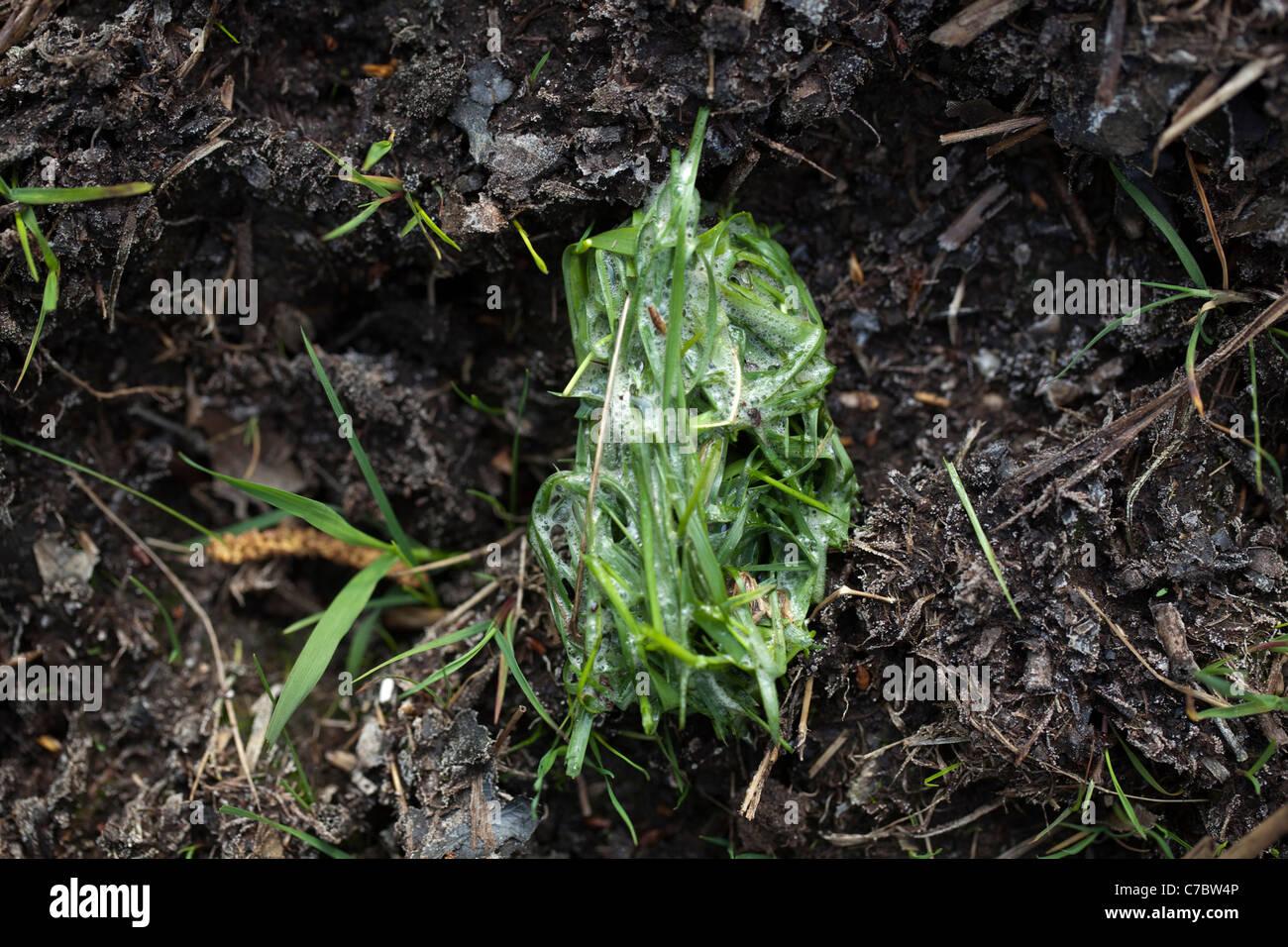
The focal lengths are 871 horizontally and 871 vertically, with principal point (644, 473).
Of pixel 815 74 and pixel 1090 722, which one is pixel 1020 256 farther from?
pixel 1090 722

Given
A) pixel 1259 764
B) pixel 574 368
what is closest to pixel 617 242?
pixel 574 368

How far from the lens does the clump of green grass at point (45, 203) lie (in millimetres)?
1981

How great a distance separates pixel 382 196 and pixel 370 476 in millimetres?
688

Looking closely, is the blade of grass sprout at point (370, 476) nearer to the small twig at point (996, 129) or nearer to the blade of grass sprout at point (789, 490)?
the blade of grass sprout at point (789, 490)

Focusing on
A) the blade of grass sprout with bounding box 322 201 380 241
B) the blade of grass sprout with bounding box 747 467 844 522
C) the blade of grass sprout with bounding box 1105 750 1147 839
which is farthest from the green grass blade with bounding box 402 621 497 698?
the blade of grass sprout with bounding box 1105 750 1147 839

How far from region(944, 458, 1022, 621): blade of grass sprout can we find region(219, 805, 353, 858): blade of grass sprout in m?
1.71

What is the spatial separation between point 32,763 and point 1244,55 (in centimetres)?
334

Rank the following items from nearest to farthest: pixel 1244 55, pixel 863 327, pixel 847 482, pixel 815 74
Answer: pixel 1244 55, pixel 815 74, pixel 847 482, pixel 863 327

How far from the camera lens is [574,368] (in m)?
2.29

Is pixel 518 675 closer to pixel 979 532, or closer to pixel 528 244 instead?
pixel 528 244

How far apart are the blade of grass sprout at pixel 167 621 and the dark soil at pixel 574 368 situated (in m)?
0.02

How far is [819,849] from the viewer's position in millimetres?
2188

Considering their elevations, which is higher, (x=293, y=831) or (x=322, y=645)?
(x=322, y=645)
